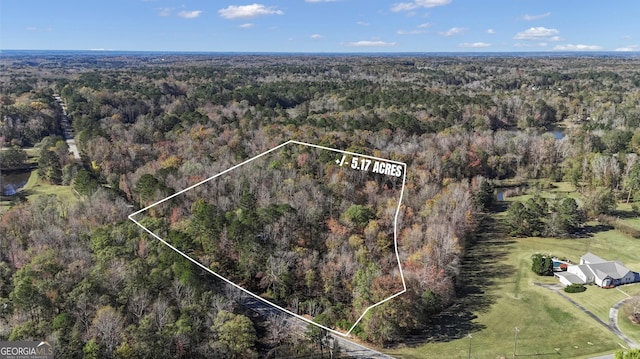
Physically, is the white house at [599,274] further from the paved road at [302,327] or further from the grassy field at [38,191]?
the grassy field at [38,191]

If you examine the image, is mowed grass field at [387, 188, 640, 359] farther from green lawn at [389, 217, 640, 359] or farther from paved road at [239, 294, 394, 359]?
paved road at [239, 294, 394, 359]

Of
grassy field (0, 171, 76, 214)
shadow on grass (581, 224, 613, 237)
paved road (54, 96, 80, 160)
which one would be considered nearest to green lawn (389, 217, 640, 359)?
shadow on grass (581, 224, 613, 237)

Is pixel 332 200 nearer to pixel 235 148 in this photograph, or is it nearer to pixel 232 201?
pixel 232 201

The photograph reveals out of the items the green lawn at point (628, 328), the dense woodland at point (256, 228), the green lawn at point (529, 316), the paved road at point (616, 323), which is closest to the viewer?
the dense woodland at point (256, 228)

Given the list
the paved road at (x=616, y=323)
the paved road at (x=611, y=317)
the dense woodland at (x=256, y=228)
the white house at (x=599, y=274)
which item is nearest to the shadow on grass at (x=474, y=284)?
the dense woodland at (x=256, y=228)

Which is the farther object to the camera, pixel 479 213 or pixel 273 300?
pixel 479 213

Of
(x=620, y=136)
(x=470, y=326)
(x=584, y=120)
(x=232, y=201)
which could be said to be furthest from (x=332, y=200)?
(x=584, y=120)
